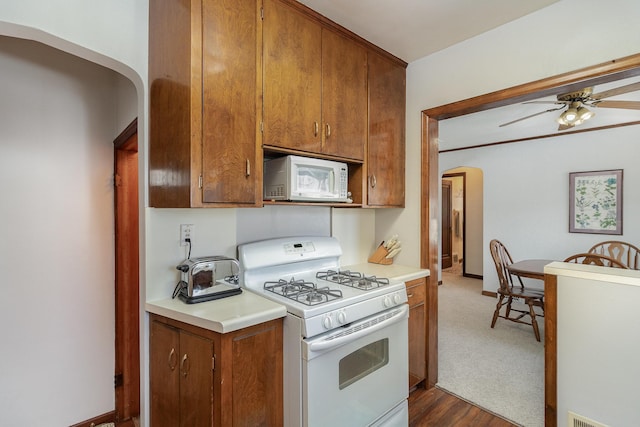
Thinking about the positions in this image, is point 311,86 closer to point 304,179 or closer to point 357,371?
point 304,179

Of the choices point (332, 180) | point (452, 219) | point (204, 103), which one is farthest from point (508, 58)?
point (452, 219)

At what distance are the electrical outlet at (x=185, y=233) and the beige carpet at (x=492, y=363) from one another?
7.21ft

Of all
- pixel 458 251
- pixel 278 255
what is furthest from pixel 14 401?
pixel 458 251

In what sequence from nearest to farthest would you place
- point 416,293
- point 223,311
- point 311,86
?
point 223,311
point 311,86
point 416,293

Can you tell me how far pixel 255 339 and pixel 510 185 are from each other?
4962 mm

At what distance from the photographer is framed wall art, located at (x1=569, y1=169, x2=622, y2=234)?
3988 mm

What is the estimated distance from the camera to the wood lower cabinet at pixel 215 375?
50.7 inches

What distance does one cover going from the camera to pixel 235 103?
1.51 meters

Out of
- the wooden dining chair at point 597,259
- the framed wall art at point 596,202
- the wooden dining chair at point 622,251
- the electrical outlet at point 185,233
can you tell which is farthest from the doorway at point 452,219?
the electrical outlet at point 185,233

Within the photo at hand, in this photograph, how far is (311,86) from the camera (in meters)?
1.87

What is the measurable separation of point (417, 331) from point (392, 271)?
47 centimetres

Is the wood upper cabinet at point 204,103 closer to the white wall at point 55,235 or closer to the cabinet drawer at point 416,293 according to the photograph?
the white wall at point 55,235

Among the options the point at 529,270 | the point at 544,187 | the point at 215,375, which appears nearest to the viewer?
the point at 215,375

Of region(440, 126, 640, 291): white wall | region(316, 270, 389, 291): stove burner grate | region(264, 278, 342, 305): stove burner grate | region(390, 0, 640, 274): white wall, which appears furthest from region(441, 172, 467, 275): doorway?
region(264, 278, 342, 305): stove burner grate
